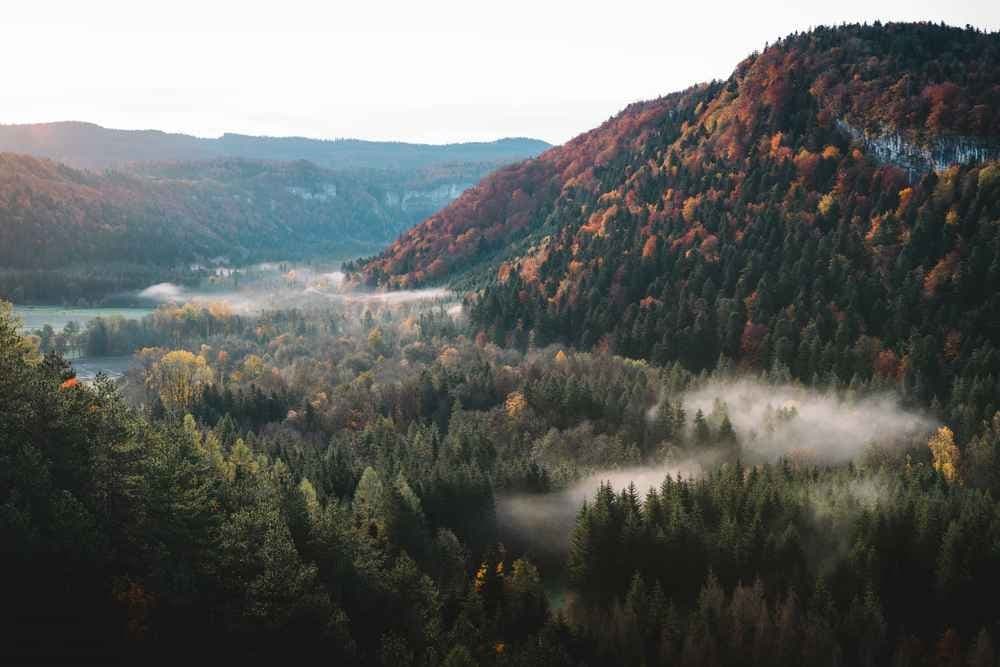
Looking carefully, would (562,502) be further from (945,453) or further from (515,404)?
(945,453)

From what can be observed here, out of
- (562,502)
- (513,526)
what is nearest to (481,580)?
(513,526)

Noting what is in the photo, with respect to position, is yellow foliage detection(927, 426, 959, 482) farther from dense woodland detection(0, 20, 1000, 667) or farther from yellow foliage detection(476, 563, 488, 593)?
yellow foliage detection(476, 563, 488, 593)

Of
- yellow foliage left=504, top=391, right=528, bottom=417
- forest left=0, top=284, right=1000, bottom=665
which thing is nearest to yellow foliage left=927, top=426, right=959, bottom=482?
forest left=0, top=284, right=1000, bottom=665

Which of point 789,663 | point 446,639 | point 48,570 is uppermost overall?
point 48,570

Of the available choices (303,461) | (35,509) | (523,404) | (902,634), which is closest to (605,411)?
(523,404)

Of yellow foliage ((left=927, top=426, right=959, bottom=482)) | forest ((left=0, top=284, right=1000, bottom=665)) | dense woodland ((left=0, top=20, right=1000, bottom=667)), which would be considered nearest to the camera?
forest ((left=0, top=284, right=1000, bottom=665))

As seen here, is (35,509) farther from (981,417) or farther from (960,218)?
(960,218)

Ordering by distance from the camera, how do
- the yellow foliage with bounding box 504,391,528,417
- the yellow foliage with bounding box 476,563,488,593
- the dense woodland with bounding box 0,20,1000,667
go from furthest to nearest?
the yellow foliage with bounding box 504,391,528,417 → the yellow foliage with bounding box 476,563,488,593 → the dense woodland with bounding box 0,20,1000,667

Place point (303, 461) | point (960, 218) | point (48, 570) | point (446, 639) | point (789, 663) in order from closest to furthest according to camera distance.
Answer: point (48, 570) → point (446, 639) → point (789, 663) → point (303, 461) → point (960, 218)

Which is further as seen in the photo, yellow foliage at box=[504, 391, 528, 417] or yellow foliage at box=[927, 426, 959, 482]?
yellow foliage at box=[504, 391, 528, 417]
